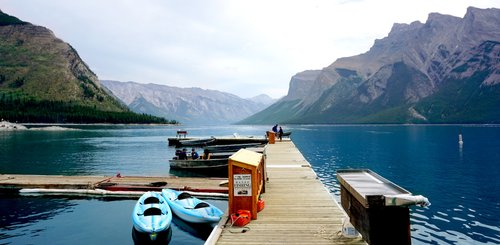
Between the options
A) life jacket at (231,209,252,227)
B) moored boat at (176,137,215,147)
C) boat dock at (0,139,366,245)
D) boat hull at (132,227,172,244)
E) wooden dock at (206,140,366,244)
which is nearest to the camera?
wooden dock at (206,140,366,244)

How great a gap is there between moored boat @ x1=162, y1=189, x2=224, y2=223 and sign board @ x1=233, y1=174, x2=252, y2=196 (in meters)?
7.67

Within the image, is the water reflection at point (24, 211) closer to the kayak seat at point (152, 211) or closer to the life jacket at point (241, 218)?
the kayak seat at point (152, 211)

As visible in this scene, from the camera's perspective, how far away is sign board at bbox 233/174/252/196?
13.6 meters

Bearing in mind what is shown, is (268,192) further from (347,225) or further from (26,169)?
(26,169)

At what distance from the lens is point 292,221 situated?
14.0 metres

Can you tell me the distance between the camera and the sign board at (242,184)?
1362 centimetres

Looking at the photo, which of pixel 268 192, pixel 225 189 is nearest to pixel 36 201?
pixel 225 189

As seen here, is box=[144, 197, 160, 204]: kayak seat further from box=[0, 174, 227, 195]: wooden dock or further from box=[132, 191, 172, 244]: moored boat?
box=[0, 174, 227, 195]: wooden dock

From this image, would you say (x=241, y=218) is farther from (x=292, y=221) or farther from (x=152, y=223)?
(x=152, y=223)

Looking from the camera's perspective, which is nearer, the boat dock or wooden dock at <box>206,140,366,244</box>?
wooden dock at <box>206,140,366,244</box>

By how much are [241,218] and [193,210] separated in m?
8.89

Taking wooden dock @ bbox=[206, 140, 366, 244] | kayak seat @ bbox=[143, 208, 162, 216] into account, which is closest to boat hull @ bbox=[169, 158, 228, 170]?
wooden dock @ bbox=[206, 140, 366, 244]

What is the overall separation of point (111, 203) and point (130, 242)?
29.9ft

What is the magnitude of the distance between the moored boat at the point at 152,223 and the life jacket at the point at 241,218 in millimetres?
6805
